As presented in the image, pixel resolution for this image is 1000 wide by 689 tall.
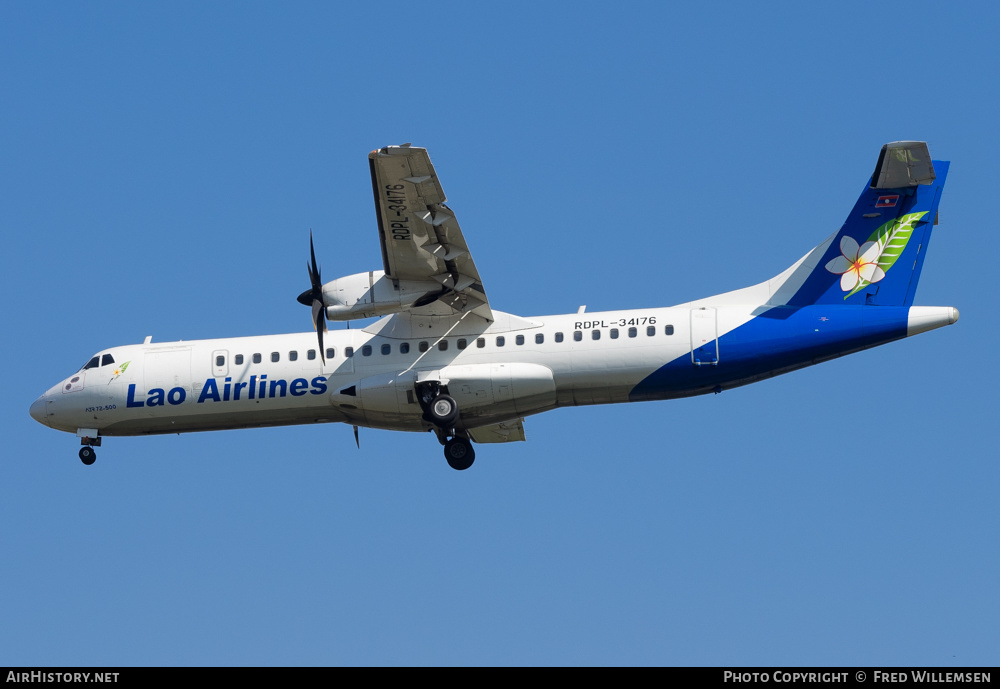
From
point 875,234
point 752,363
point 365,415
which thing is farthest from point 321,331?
point 875,234


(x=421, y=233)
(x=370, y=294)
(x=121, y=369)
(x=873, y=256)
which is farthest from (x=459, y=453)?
(x=873, y=256)

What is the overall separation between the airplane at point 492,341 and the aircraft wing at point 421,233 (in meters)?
0.04

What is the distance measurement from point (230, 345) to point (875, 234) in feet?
46.1

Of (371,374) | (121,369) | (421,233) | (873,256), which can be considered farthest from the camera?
(121,369)

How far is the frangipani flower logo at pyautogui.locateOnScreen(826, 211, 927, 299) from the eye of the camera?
25391 mm

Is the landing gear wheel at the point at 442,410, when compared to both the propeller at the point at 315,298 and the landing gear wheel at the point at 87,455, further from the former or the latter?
the landing gear wheel at the point at 87,455

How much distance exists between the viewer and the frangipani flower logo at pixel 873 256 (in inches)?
1000

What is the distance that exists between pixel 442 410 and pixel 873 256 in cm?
945

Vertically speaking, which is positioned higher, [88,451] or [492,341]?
[492,341]

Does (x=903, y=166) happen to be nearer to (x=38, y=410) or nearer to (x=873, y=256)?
(x=873, y=256)

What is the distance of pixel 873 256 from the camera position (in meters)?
25.5

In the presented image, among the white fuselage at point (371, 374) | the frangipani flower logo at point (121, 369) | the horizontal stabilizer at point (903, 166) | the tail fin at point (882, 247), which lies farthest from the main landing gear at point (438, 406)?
the horizontal stabilizer at point (903, 166)

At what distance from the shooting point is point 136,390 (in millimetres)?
27406
